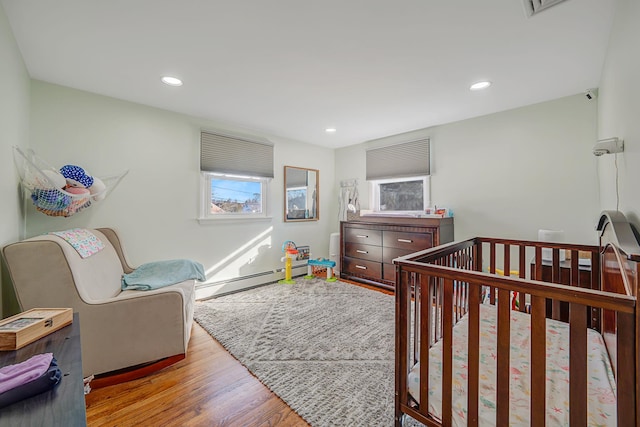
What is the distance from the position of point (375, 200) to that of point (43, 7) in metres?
3.91

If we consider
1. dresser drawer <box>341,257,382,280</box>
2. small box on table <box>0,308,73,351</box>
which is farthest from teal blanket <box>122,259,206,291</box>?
dresser drawer <box>341,257,382,280</box>

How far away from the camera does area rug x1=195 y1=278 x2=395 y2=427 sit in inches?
61.5

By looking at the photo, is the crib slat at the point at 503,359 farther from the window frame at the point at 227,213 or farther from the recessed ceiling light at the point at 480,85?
the window frame at the point at 227,213

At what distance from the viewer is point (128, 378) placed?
1.78 meters

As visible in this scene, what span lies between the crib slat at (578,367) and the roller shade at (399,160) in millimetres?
3031

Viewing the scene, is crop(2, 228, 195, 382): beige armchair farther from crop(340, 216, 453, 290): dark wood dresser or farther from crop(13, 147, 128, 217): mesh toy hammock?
crop(340, 216, 453, 290): dark wood dresser

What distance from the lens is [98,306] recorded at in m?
1.71

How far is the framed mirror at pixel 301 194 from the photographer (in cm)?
422

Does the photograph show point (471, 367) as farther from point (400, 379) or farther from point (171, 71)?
point (171, 71)

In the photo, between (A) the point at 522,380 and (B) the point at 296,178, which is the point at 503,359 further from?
(B) the point at 296,178

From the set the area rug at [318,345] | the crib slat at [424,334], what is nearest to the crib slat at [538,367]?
the crib slat at [424,334]

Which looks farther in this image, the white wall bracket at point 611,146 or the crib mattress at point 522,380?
the white wall bracket at point 611,146

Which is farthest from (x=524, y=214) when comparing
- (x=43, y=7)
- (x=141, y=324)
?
(x=43, y=7)

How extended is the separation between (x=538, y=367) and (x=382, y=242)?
9.29ft
